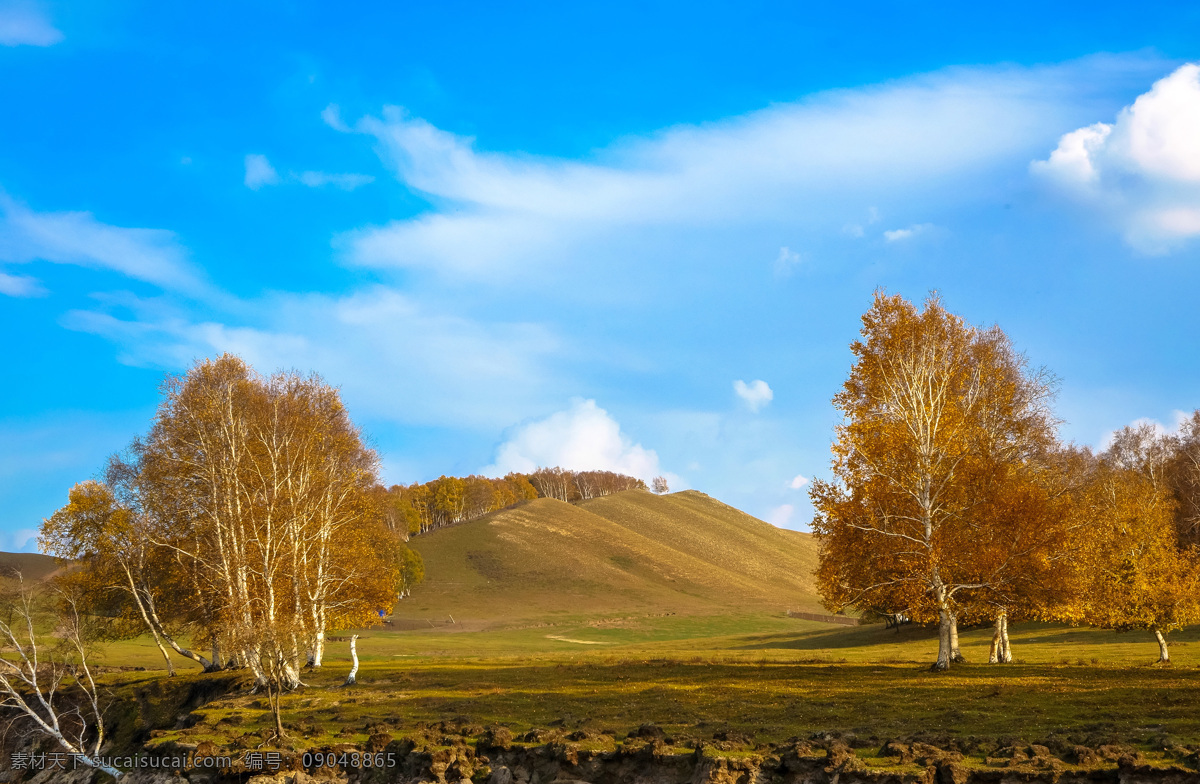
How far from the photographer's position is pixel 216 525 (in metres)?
36.3

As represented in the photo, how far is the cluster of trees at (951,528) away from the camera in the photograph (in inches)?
1264

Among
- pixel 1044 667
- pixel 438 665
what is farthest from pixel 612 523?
pixel 1044 667

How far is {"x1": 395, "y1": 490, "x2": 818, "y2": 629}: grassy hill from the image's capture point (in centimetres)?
11875

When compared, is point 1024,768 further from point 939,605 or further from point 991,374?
point 991,374

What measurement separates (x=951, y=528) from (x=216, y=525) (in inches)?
1311

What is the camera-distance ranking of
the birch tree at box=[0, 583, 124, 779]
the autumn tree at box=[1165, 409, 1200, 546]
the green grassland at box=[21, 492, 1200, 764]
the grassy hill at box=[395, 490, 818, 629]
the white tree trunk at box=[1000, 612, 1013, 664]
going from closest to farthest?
the green grassland at box=[21, 492, 1200, 764] < the birch tree at box=[0, 583, 124, 779] < the white tree trunk at box=[1000, 612, 1013, 664] < the autumn tree at box=[1165, 409, 1200, 546] < the grassy hill at box=[395, 490, 818, 629]

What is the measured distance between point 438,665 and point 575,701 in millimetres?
21238

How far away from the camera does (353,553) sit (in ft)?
142

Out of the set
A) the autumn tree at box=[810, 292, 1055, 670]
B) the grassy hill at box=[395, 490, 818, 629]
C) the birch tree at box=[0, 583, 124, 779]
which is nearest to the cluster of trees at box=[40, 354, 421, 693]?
the birch tree at box=[0, 583, 124, 779]

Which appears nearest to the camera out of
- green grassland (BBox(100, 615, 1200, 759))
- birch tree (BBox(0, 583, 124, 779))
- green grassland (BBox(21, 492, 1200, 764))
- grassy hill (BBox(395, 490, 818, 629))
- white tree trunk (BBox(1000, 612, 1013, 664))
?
green grassland (BBox(100, 615, 1200, 759))

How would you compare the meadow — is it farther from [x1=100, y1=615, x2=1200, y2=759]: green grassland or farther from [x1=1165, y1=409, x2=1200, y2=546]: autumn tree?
[x1=1165, y1=409, x2=1200, y2=546]: autumn tree

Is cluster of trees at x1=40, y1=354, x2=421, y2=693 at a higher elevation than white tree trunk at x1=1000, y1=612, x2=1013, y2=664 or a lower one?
higher

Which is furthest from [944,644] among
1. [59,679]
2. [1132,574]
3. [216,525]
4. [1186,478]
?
[1186,478]

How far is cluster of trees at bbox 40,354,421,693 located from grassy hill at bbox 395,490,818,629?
5783 cm
